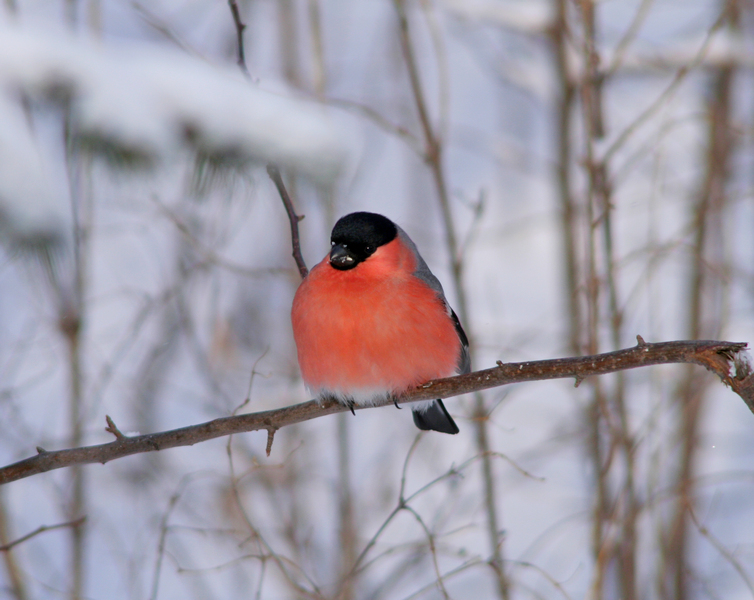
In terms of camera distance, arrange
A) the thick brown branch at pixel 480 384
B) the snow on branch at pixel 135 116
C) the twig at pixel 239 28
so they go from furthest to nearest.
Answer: the twig at pixel 239 28 → the snow on branch at pixel 135 116 → the thick brown branch at pixel 480 384

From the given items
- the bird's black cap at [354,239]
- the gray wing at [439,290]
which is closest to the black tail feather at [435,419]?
the gray wing at [439,290]

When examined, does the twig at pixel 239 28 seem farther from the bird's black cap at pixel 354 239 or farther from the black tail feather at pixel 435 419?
the black tail feather at pixel 435 419

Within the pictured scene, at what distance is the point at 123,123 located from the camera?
6.39 feet

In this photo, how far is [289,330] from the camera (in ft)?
17.2

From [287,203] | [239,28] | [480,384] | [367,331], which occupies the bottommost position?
[480,384]

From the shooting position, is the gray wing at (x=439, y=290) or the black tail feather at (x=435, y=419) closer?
the gray wing at (x=439, y=290)

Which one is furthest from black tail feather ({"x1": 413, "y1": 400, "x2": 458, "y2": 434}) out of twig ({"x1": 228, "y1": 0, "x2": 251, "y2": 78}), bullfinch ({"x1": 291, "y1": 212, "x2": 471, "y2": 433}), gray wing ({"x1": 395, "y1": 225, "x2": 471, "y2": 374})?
twig ({"x1": 228, "y1": 0, "x2": 251, "y2": 78})

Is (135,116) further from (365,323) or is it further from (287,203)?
(365,323)

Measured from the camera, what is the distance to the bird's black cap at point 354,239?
241 centimetres

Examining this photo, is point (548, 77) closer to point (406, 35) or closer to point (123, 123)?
point (406, 35)

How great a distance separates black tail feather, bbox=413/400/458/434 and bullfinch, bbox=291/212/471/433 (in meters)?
0.31

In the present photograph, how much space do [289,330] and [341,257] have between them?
2.91m

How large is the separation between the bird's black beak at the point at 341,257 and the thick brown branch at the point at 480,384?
0.50 metres

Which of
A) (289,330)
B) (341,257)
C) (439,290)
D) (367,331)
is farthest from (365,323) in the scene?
(289,330)
